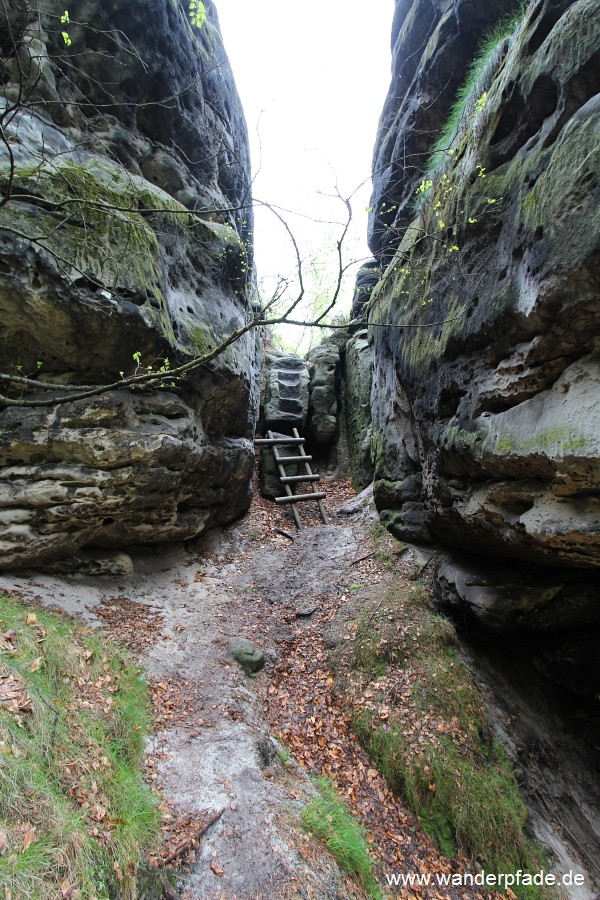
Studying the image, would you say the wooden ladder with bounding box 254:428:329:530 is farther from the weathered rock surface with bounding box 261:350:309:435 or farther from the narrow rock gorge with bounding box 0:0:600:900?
the narrow rock gorge with bounding box 0:0:600:900

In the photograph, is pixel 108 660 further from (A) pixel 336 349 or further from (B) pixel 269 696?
(A) pixel 336 349

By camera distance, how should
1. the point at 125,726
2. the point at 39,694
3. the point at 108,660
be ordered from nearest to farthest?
the point at 39,694 < the point at 125,726 < the point at 108,660

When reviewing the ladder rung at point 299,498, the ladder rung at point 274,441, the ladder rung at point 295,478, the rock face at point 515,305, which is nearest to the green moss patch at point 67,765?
the rock face at point 515,305

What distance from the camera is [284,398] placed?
12836 millimetres

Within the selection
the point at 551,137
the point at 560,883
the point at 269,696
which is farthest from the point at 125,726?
the point at 551,137

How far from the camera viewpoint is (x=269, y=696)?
493 centimetres

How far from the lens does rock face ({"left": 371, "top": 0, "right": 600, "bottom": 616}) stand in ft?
10.5

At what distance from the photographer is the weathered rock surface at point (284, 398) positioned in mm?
12586

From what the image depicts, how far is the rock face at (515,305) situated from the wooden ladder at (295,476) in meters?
3.96

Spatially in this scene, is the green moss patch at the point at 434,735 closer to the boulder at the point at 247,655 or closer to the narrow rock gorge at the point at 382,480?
the narrow rock gorge at the point at 382,480

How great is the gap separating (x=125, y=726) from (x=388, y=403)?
717 centimetres

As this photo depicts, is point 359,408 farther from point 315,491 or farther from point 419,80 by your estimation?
point 419,80

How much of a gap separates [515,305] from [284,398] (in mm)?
9313

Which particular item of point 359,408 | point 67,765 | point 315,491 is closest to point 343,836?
point 67,765
